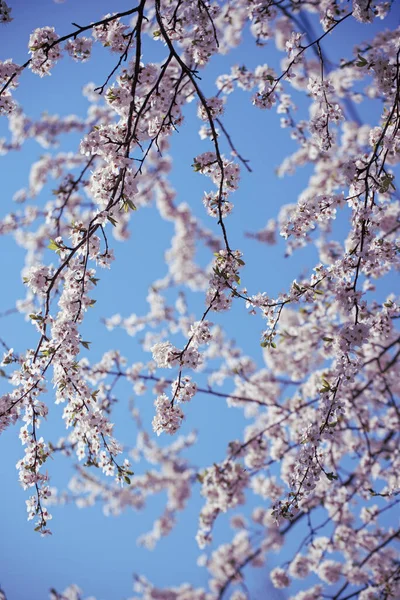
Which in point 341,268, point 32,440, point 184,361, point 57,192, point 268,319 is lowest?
point 32,440

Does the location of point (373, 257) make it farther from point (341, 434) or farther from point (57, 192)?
point (341, 434)

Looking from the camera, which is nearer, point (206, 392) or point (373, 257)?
point (373, 257)

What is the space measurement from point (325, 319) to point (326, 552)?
12.8ft

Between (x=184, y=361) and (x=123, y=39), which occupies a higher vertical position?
(x=123, y=39)

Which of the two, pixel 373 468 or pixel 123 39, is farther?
pixel 373 468

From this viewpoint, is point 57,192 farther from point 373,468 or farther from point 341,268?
point 373,468

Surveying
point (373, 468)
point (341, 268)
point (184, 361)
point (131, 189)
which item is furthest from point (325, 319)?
point (131, 189)

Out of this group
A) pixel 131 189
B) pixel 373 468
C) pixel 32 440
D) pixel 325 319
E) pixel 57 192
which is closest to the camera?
pixel 131 189

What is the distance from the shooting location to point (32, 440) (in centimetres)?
358

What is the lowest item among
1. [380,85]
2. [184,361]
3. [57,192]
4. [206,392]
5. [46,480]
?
[46,480]

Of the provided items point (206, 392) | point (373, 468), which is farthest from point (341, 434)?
point (206, 392)

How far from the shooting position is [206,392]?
18.5 feet

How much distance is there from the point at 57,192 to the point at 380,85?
3.72 m

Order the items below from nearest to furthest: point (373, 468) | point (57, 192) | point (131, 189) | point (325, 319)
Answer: point (131, 189) < point (57, 192) < point (325, 319) < point (373, 468)
